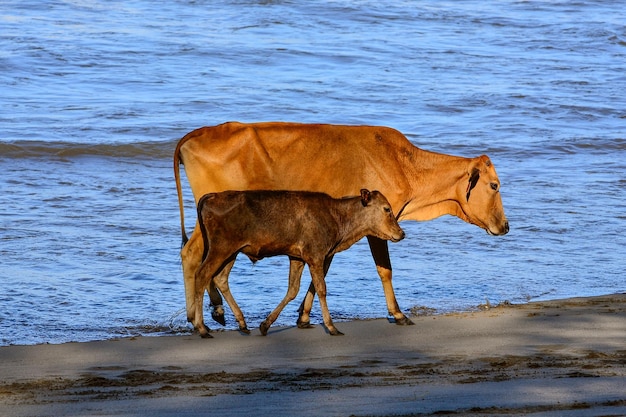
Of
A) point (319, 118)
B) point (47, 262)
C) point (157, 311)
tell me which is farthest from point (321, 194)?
point (319, 118)

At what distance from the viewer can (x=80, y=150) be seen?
65.4 ft

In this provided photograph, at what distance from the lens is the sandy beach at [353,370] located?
720cm

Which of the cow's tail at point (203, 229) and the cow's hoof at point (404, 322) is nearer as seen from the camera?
the cow's tail at point (203, 229)

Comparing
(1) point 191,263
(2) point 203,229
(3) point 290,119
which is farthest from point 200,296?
(3) point 290,119

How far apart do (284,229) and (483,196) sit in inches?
98.6

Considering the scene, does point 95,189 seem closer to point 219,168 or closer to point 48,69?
point 219,168

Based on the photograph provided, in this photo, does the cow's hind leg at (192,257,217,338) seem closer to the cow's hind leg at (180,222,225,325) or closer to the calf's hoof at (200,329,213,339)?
the calf's hoof at (200,329,213,339)

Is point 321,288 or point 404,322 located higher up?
point 321,288

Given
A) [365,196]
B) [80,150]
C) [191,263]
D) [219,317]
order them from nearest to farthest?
1. [365,196]
2. [191,263]
3. [219,317]
4. [80,150]

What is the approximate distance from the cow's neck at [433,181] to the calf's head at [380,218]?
120cm

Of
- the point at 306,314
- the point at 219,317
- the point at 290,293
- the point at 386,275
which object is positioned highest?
the point at 290,293

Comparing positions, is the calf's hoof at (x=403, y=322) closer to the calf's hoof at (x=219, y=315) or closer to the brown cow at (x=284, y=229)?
the brown cow at (x=284, y=229)

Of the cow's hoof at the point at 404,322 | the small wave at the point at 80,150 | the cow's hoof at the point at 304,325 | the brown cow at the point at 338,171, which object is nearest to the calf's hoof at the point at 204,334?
the brown cow at the point at 338,171

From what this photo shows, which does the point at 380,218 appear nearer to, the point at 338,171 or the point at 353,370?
the point at 338,171
